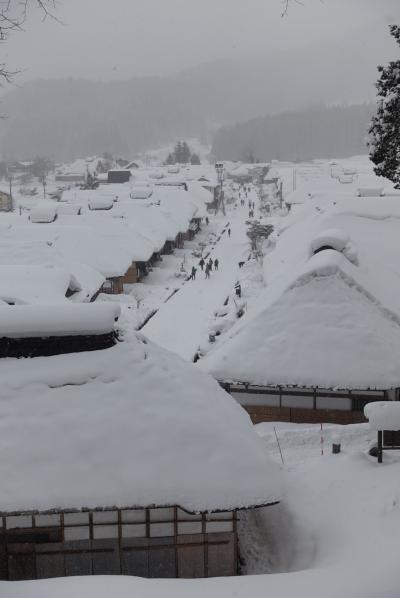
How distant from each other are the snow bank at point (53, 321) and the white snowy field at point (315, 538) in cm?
374

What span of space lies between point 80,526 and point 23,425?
1.73m

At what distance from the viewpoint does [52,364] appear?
9.90 metres

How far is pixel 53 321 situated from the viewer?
9.97m

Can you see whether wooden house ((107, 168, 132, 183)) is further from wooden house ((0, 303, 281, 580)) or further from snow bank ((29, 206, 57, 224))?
wooden house ((0, 303, 281, 580))

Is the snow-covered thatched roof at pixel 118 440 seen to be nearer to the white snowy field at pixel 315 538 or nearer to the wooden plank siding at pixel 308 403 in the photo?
the white snowy field at pixel 315 538

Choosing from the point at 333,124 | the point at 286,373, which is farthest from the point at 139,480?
the point at 333,124

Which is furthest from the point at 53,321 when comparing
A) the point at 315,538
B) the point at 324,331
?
the point at 324,331

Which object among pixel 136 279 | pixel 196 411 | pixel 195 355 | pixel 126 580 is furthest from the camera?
pixel 136 279

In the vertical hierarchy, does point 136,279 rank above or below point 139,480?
above

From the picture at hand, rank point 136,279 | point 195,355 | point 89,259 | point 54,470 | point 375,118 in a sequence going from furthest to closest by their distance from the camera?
point 136,279 < point 89,259 < point 195,355 < point 375,118 < point 54,470

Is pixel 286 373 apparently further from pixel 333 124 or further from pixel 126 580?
pixel 333 124

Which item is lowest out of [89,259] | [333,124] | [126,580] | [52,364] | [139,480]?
[126,580]

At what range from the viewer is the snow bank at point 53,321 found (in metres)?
9.85

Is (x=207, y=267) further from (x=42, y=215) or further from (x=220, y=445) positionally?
(x=220, y=445)
